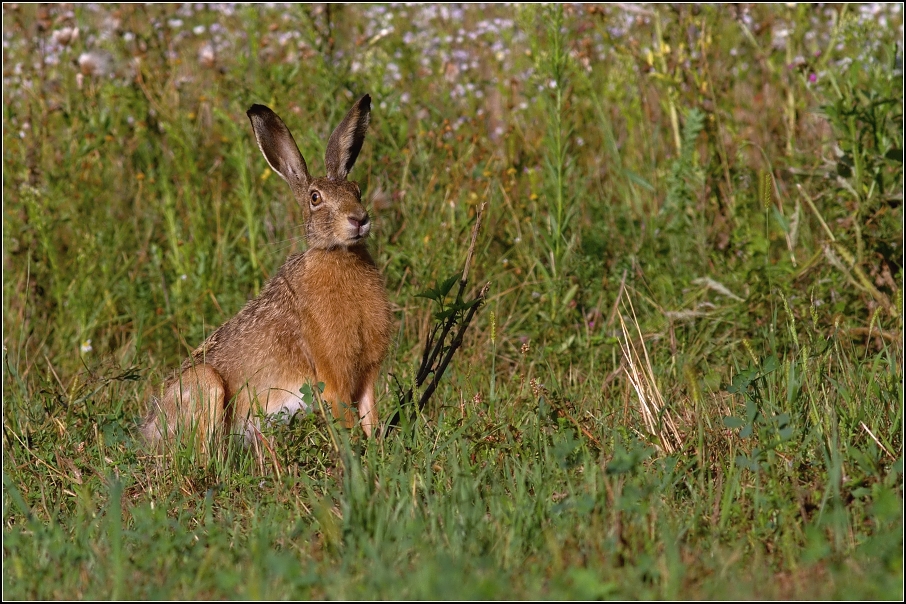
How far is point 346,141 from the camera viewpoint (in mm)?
5730

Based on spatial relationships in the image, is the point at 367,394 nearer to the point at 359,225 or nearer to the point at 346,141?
the point at 359,225

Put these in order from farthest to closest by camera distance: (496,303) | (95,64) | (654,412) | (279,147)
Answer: (95,64) < (496,303) < (279,147) < (654,412)

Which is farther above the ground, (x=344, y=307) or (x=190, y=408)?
(x=344, y=307)

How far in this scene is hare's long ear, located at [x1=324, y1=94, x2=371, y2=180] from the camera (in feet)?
18.5

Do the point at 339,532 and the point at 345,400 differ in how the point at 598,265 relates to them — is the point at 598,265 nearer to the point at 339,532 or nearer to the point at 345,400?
the point at 345,400

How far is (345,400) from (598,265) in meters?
1.72

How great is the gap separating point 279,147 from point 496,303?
153 centimetres

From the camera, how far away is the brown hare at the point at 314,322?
550 centimetres

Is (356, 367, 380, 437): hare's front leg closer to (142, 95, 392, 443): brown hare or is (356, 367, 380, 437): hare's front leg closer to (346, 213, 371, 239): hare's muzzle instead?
(142, 95, 392, 443): brown hare

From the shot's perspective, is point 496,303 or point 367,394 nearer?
point 367,394

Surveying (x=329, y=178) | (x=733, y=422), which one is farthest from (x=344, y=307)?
(x=733, y=422)

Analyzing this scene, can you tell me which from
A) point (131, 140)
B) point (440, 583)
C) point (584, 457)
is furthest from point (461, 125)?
point (440, 583)

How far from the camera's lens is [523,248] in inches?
267

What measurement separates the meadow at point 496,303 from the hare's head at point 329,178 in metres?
0.73
